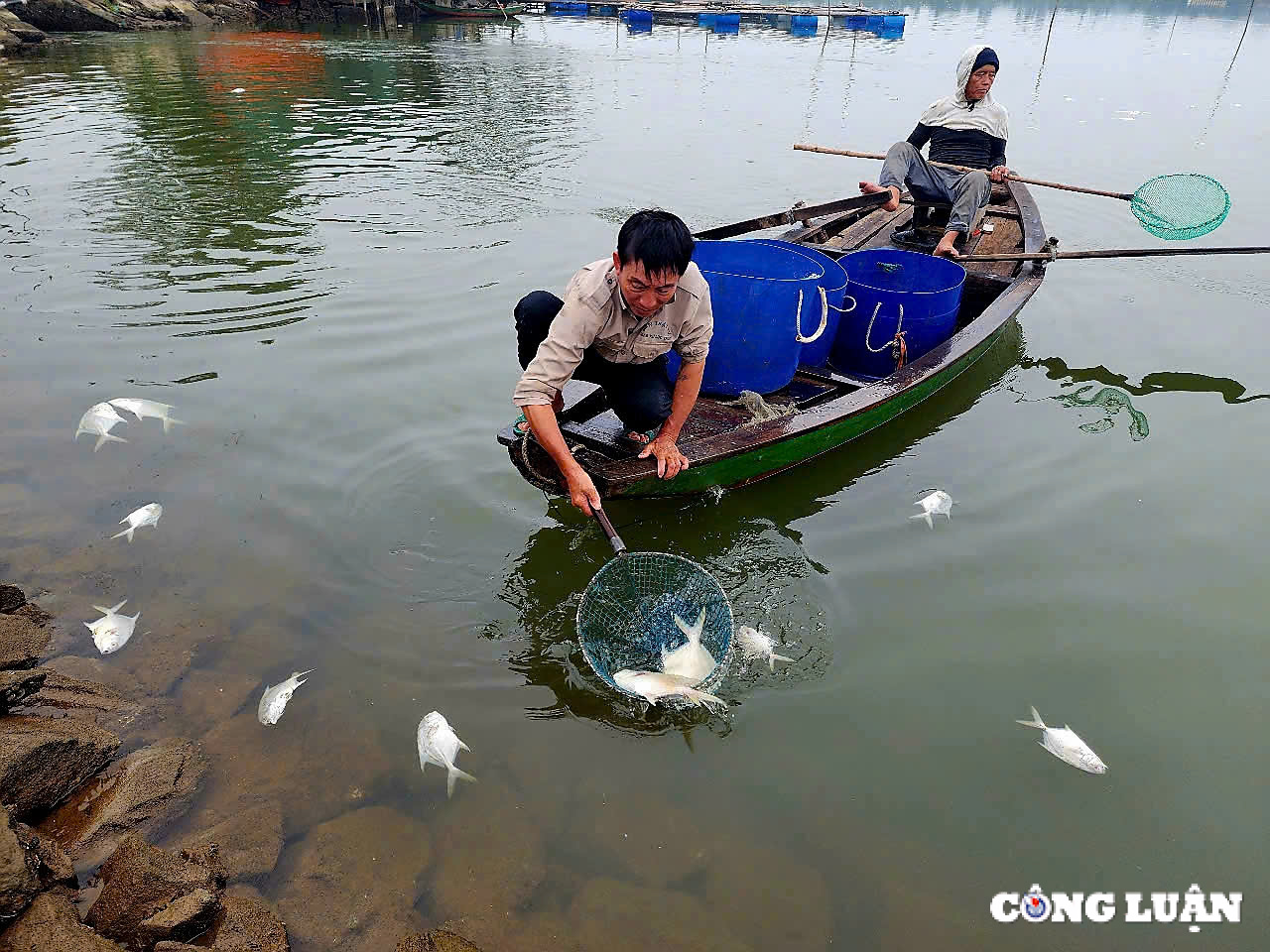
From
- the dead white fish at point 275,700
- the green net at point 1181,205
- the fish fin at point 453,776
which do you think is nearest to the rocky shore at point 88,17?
the dead white fish at point 275,700

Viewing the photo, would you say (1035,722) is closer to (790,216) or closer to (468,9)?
(790,216)

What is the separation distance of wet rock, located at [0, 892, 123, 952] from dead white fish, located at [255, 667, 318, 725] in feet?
3.93

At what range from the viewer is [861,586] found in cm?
470

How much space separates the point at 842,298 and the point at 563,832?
4.30 m

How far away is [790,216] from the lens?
7.89 m

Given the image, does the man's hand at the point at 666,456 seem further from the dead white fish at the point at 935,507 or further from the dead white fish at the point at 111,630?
the dead white fish at the point at 111,630

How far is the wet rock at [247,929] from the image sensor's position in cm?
270

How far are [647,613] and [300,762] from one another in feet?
5.83

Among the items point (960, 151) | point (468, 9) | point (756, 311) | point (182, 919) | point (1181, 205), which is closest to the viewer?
point (182, 919)

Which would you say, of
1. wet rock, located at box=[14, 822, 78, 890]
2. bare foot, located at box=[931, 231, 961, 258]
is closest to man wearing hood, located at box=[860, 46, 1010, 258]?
bare foot, located at box=[931, 231, 961, 258]

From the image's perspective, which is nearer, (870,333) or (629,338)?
(629,338)

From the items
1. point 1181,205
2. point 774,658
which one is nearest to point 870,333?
point 774,658

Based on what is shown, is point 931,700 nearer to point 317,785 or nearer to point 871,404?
point 871,404

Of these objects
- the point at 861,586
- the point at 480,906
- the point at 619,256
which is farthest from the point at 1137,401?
the point at 480,906
